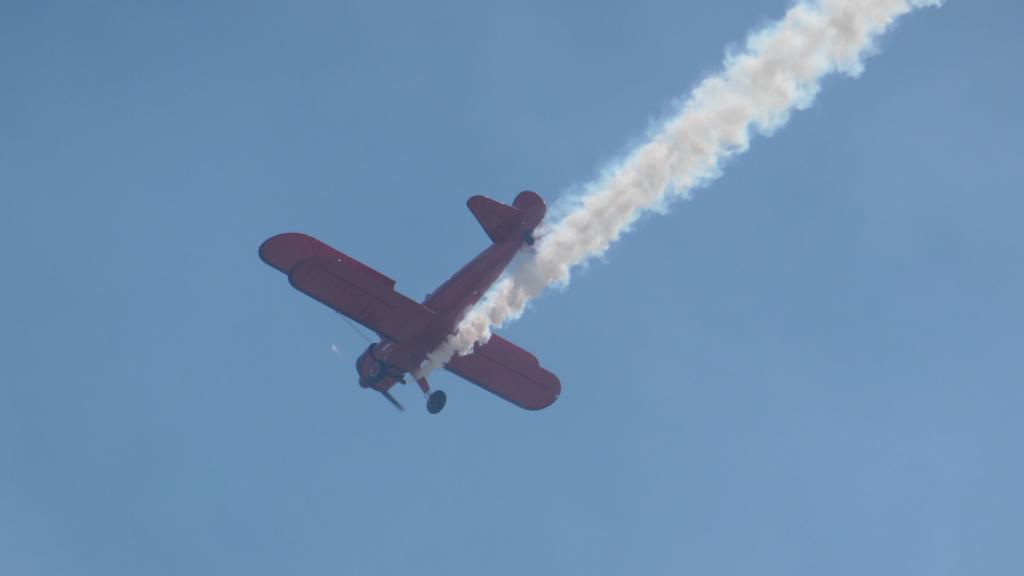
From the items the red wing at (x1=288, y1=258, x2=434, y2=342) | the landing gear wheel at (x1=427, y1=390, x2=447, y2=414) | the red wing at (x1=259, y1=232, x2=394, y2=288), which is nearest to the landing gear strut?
the landing gear wheel at (x1=427, y1=390, x2=447, y2=414)

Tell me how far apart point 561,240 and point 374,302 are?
4567 millimetres

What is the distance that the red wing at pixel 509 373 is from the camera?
34.7 metres

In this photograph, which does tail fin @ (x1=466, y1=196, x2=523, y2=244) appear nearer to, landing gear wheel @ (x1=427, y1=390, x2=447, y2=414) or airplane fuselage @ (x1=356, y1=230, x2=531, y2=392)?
airplane fuselage @ (x1=356, y1=230, x2=531, y2=392)

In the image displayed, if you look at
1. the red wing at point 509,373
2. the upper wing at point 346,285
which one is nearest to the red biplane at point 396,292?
the upper wing at point 346,285

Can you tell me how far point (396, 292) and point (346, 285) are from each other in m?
1.15

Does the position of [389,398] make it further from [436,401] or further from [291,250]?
[291,250]

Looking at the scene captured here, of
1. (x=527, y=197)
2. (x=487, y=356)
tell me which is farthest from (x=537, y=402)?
(x=527, y=197)

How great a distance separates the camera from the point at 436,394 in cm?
3316

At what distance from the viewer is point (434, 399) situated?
3312cm

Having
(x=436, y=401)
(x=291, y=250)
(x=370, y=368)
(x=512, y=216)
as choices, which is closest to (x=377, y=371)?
(x=370, y=368)

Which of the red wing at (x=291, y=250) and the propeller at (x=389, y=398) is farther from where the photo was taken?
the propeller at (x=389, y=398)

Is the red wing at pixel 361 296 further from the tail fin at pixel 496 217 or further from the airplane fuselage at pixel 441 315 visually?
the tail fin at pixel 496 217

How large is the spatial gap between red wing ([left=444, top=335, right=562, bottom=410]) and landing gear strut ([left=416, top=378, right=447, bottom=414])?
52.3 inches

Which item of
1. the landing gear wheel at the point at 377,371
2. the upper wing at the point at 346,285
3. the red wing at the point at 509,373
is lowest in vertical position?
the landing gear wheel at the point at 377,371
